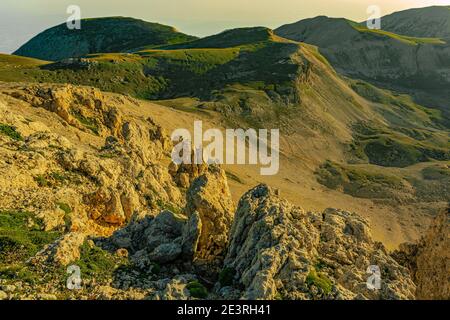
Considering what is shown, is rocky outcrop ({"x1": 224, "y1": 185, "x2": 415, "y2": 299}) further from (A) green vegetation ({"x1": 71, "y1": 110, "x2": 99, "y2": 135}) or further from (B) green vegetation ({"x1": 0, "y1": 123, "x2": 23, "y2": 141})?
(A) green vegetation ({"x1": 71, "y1": 110, "x2": 99, "y2": 135})

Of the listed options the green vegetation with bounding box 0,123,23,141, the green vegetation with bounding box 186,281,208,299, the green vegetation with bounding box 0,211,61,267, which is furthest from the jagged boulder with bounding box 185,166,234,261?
the green vegetation with bounding box 0,123,23,141

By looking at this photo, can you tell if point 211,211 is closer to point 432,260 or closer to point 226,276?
point 226,276

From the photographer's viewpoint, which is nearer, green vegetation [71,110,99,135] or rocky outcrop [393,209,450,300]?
rocky outcrop [393,209,450,300]

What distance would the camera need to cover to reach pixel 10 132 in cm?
3328

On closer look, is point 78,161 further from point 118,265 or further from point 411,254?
point 411,254

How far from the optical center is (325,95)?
438 ft

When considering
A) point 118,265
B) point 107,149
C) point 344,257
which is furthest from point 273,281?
point 107,149

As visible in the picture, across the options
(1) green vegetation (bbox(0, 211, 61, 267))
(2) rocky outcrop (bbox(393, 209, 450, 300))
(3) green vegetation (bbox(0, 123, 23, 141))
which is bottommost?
(2) rocky outcrop (bbox(393, 209, 450, 300))

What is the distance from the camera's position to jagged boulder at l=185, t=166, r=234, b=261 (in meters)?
23.8

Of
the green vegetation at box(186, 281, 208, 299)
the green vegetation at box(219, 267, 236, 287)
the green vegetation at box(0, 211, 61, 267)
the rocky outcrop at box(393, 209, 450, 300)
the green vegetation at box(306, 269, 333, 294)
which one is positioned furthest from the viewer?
the rocky outcrop at box(393, 209, 450, 300)

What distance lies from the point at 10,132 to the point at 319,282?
25937 millimetres

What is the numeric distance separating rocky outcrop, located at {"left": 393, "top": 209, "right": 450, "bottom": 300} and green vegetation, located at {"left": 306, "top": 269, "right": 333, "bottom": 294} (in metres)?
8.61

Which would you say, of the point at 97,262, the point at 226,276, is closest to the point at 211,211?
the point at 226,276

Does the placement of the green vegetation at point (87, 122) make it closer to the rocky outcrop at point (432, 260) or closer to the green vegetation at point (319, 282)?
the rocky outcrop at point (432, 260)
